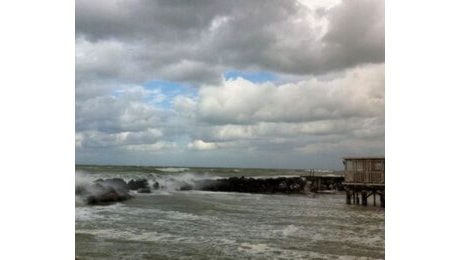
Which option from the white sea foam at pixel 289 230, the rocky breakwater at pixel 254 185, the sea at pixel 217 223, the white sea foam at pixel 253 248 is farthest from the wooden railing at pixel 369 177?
the white sea foam at pixel 253 248

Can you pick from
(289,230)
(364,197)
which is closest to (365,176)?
(364,197)

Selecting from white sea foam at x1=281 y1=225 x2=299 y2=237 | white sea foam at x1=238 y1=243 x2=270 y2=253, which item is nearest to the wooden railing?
white sea foam at x1=281 y1=225 x2=299 y2=237

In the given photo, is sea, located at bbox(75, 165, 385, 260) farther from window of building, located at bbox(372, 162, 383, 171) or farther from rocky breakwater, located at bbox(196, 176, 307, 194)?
window of building, located at bbox(372, 162, 383, 171)

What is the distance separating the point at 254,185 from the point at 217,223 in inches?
15.3

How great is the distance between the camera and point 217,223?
164 inches

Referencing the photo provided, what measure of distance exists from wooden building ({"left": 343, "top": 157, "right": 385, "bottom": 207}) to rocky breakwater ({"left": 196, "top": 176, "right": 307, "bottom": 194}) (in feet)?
1.27

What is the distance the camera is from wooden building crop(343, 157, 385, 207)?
3.77m

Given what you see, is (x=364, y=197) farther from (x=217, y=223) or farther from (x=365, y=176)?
(x=217, y=223)
